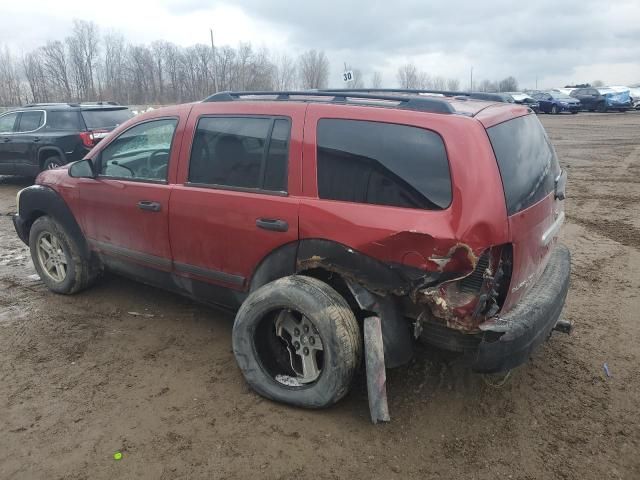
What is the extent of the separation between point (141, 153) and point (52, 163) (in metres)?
7.54

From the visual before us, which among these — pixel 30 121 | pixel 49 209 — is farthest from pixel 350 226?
pixel 30 121

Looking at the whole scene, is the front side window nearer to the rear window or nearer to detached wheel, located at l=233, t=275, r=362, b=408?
detached wheel, located at l=233, t=275, r=362, b=408

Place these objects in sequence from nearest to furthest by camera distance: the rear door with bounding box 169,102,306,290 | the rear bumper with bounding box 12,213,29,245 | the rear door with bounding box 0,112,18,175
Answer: the rear door with bounding box 169,102,306,290 → the rear bumper with bounding box 12,213,29,245 → the rear door with bounding box 0,112,18,175

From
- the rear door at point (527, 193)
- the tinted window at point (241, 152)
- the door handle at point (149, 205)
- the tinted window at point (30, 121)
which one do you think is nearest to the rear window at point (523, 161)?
the rear door at point (527, 193)

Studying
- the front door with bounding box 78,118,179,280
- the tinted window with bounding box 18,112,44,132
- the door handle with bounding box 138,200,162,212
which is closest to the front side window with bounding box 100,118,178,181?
the front door with bounding box 78,118,179,280

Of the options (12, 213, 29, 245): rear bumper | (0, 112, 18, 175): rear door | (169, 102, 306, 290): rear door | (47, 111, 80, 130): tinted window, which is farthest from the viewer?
Answer: (0, 112, 18, 175): rear door

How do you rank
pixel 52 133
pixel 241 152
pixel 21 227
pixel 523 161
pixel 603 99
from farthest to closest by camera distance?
1. pixel 603 99
2. pixel 52 133
3. pixel 21 227
4. pixel 241 152
5. pixel 523 161

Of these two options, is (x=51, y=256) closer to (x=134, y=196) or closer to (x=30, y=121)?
(x=134, y=196)

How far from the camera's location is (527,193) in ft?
9.47

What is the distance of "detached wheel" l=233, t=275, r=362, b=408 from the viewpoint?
113 inches

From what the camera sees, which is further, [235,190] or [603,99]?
[603,99]

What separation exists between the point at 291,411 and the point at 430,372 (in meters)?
1.00

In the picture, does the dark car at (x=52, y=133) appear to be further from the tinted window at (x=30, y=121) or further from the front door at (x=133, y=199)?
the front door at (x=133, y=199)

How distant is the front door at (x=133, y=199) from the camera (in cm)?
385
